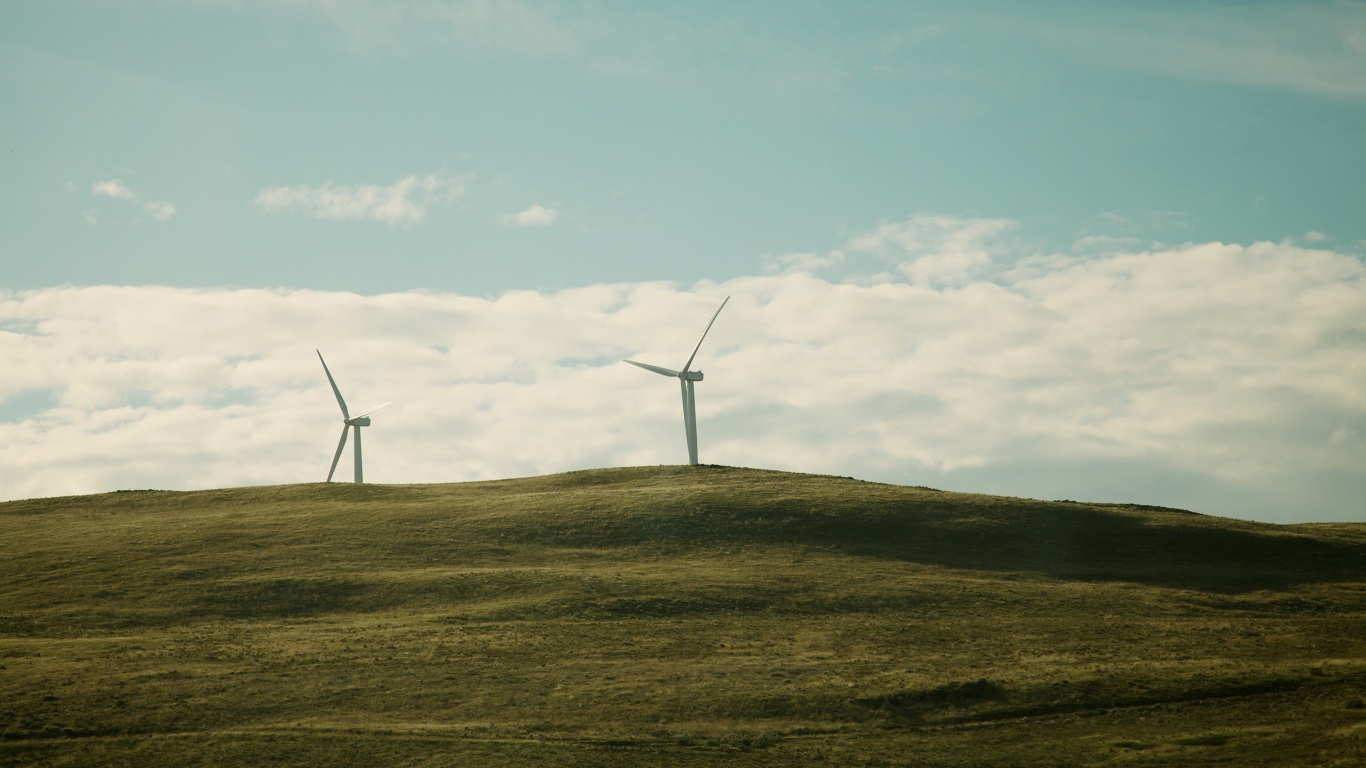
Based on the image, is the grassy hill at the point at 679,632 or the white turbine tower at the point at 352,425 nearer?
the grassy hill at the point at 679,632

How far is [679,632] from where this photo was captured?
48.6 meters

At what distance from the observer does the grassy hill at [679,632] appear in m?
36.7

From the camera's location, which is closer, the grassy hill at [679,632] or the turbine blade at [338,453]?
the grassy hill at [679,632]

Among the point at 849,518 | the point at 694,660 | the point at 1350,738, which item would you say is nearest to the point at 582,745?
the point at 694,660

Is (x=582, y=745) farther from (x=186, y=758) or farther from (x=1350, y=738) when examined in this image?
(x=1350, y=738)

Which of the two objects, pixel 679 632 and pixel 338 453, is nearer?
pixel 679 632

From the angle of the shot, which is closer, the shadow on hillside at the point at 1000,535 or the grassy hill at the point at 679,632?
the grassy hill at the point at 679,632

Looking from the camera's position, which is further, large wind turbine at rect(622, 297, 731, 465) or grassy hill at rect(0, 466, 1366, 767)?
large wind turbine at rect(622, 297, 731, 465)

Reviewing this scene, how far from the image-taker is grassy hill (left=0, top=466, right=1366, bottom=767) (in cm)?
3669

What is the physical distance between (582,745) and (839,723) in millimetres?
9114

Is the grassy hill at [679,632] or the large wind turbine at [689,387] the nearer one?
the grassy hill at [679,632]

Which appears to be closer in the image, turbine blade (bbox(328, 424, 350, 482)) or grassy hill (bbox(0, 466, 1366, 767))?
grassy hill (bbox(0, 466, 1366, 767))

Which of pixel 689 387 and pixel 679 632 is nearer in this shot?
pixel 679 632

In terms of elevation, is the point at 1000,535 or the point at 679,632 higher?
the point at 1000,535
